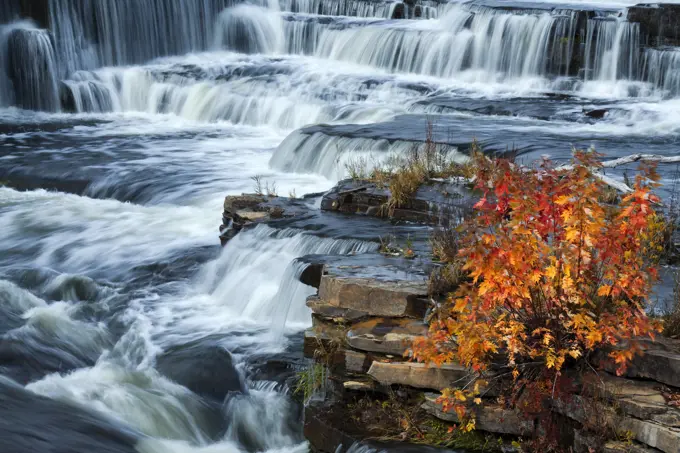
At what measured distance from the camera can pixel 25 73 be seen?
24.4m

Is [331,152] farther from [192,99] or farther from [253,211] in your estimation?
[192,99]

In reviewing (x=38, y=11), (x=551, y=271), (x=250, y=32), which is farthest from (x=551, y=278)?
(x=250, y=32)

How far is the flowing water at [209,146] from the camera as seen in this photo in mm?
9391

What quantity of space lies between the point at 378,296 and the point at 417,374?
31.7 inches

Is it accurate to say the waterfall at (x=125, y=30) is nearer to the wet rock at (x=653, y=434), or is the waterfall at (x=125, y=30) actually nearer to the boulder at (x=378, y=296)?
the boulder at (x=378, y=296)

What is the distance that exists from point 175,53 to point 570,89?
11.4 meters

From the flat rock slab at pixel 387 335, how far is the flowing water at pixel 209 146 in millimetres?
1315

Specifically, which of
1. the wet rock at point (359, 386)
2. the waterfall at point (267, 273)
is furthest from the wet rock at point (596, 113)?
the wet rock at point (359, 386)

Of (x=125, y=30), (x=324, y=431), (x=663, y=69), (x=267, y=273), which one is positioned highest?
(x=125, y=30)

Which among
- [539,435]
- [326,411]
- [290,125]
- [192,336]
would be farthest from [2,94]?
[539,435]

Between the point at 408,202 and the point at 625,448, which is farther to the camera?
the point at 408,202

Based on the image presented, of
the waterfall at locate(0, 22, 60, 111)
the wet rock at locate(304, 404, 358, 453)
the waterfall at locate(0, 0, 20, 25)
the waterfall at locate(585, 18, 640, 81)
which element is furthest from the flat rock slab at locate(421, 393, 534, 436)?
the waterfall at locate(0, 0, 20, 25)

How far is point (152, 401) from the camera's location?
29.9 ft

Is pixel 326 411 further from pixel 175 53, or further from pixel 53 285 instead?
pixel 175 53
